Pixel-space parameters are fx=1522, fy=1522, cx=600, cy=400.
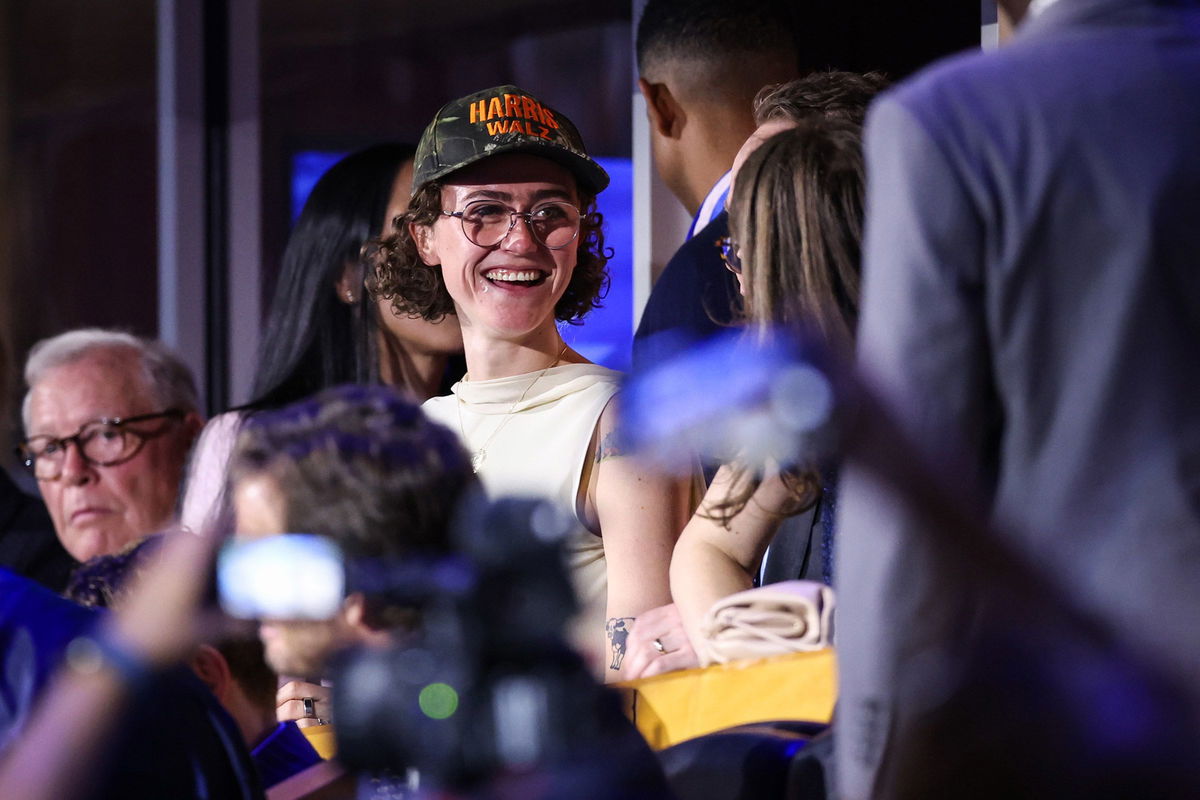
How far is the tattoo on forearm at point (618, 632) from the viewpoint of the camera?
2.11 meters

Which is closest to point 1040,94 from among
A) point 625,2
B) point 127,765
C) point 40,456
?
point 127,765

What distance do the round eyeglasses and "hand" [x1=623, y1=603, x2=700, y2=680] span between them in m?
0.67

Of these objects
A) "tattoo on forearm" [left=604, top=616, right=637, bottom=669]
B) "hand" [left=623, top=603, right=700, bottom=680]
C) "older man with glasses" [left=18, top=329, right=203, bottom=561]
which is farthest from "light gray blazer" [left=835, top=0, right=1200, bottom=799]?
"older man with glasses" [left=18, top=329, right=203, bottom=561]

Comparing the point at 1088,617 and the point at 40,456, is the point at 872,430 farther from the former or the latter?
the point at 40,456

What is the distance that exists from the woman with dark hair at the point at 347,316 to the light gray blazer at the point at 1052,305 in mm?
1787

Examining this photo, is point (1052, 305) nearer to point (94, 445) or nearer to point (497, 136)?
point (497, 136)

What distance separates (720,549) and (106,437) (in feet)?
5.19

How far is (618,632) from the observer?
2.17 metres

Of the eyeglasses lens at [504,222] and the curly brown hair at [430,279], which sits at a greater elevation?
the eyeglasses lens at [504,222]

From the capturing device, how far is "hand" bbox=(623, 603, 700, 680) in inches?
76.5

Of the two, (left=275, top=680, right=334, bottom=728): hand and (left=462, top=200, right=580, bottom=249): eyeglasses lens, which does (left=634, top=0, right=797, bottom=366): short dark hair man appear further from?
(left=275, top=680, right=334, bottom=728): hand

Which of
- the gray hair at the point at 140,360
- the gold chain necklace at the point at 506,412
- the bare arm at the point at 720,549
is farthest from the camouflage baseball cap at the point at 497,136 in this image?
the gray hair at the point at 140,360

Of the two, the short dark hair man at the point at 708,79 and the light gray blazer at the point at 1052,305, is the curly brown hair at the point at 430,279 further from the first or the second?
the light gray blazer at the point at 1052,305

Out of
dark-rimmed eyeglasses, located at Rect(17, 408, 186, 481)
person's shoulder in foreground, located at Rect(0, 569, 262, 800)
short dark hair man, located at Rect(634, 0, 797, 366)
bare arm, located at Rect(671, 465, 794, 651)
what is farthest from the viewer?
short dark hair man, located at Rect(634, 0, 797, 366)
